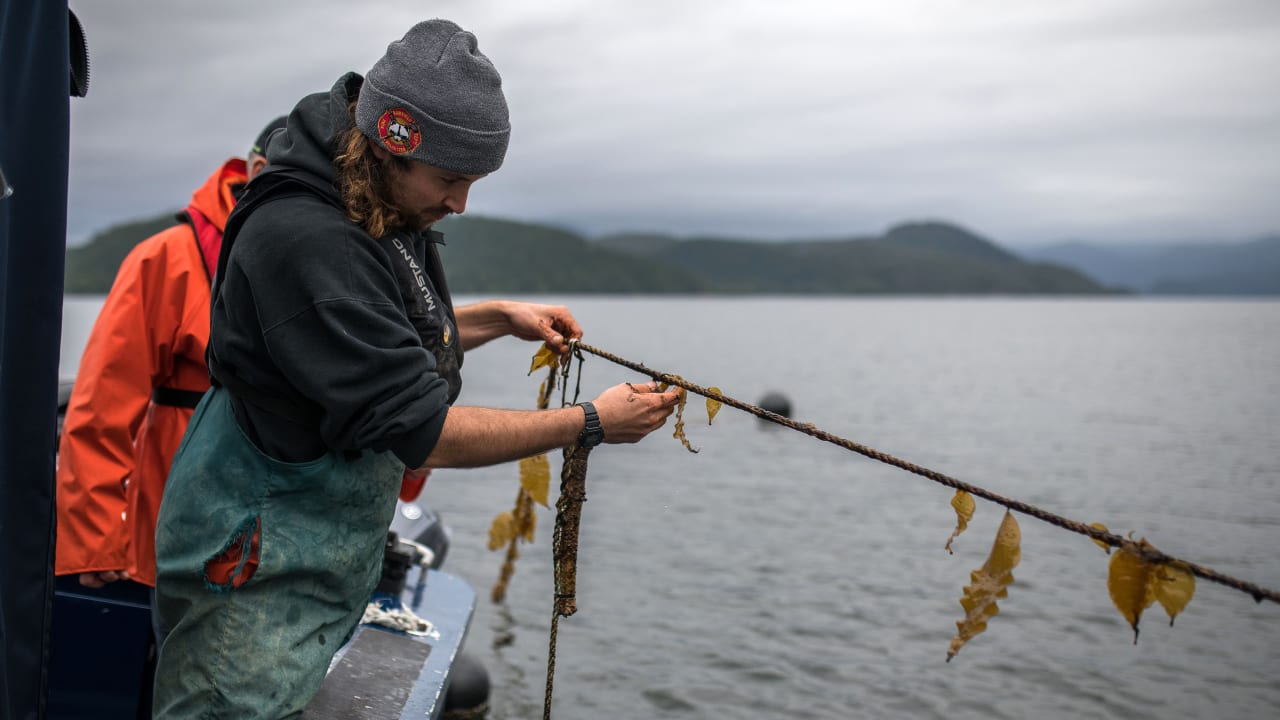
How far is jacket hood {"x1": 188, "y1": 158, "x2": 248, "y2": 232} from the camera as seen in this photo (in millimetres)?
4469

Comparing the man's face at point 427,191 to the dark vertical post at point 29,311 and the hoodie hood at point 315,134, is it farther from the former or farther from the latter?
the dark vertical post at point 29,311

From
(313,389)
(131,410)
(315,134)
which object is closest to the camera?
(313,389)

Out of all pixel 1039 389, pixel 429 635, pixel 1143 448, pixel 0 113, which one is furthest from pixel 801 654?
pixel 1039 389

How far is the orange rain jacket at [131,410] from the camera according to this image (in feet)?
13.2

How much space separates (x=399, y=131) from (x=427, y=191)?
0.63ft

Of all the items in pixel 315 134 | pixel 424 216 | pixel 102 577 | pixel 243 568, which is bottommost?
pixel 102 577

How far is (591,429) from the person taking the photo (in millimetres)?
3055

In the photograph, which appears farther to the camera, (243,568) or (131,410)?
(131,410)

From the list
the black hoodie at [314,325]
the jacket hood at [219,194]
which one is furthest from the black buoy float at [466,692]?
the black hoodie at [314,325]

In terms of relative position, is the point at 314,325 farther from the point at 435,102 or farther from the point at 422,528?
the point at 422,528

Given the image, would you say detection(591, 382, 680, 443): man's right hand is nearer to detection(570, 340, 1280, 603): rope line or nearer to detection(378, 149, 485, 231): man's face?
detection(570, 340, 1280, 603): rope line

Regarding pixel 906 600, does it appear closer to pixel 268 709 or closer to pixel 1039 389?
pixel 268 709

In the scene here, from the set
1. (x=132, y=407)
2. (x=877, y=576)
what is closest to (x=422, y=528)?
(x=132, y=407)

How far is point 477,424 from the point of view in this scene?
9.16 ft
